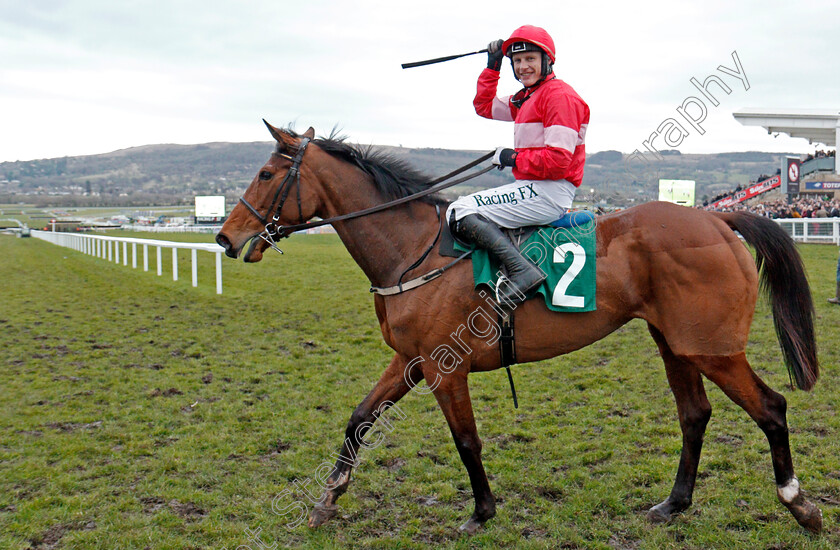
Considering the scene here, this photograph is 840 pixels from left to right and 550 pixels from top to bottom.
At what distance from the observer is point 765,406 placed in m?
3.22

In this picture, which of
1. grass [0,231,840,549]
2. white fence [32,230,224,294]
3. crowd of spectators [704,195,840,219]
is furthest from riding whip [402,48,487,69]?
crowd of spectators [704,195,840,219]

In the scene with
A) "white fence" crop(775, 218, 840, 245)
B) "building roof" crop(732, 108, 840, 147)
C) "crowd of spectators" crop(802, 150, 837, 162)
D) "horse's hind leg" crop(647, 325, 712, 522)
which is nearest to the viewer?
"horse's hind leg" crop(647, 325, 712, 522)

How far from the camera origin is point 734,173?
271 feet

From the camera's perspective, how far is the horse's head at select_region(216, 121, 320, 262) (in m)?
3.54

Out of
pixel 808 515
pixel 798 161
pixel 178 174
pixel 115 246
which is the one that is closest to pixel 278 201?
pixel 808 515

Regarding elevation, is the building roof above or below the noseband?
above

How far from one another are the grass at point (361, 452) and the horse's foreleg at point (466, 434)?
0.10 m

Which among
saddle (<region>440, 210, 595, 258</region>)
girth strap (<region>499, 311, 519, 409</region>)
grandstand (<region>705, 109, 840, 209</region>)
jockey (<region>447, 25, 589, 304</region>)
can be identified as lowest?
girth strap (<region>499, 311, 519, 409</region>)

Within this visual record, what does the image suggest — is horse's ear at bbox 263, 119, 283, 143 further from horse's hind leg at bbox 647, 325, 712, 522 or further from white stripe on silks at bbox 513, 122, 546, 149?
horse's hind leg at bbox 647, 325, 712, 522

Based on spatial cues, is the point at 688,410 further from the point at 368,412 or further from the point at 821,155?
the point at 821,155

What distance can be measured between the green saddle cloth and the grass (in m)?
1.34

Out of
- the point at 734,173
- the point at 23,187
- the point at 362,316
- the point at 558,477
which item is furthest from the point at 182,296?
the point at 23,187

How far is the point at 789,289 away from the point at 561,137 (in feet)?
5.90

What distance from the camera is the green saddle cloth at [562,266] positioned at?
332cm
